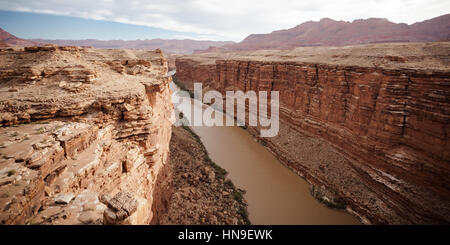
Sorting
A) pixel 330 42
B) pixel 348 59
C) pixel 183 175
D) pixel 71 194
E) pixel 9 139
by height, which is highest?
pixel 330 42

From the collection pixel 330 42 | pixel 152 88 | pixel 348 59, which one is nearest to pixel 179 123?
pixel 152 88

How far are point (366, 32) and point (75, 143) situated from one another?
298 ft

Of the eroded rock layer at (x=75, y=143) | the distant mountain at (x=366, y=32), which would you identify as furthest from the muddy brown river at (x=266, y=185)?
the distant mountain at (x=366, y=32)

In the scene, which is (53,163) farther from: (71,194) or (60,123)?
(60,123)

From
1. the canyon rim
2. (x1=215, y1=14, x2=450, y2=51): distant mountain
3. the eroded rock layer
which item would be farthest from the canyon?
(x1=215, y1=14, x2=450, y2=51): distant mountain

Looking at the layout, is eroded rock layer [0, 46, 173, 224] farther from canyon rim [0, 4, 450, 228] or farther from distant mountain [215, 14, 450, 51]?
distant mountain [215, 14, 450, 51]

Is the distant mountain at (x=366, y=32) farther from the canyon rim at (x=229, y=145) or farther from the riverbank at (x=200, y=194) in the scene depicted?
the riverbank at (x=200, y=194)

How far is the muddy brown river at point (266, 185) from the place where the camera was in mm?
12617

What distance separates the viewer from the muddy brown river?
1262 cm

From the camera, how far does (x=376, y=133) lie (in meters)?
13.6

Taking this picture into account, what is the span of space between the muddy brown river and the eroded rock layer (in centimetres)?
619

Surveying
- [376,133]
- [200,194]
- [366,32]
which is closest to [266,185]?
[200,194]

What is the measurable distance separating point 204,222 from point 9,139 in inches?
335

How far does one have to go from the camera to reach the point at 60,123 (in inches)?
250
